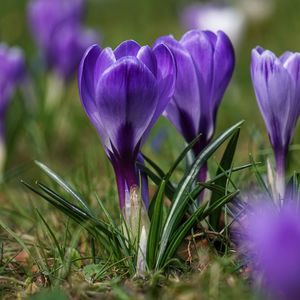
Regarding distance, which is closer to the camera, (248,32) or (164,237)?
(164,237)

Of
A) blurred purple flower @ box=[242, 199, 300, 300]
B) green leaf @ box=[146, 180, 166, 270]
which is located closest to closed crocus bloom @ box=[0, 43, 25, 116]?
green leaf @ box=[146, 180, 166, 270]

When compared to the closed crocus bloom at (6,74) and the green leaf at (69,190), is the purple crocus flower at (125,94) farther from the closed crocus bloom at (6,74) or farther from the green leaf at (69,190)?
the closed crocus bloom at (6,74)

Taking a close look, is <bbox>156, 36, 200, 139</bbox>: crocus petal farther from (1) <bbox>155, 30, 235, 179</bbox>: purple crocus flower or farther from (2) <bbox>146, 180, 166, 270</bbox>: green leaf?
(2) <bbox>146, 180, 166, 270</bbox>: green leaf

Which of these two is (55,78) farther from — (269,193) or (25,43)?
(269,193)

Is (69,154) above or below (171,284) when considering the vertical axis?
below

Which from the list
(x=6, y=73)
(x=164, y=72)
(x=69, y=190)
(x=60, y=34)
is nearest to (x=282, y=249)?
(x=164, y=72)

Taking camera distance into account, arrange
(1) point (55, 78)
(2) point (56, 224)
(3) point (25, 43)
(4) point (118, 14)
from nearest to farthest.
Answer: (2) point (56, 224) → (1) point (55, 78) → (3) point (25, 43) → (4) point (118, 14)

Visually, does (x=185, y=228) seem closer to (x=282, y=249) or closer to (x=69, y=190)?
(x=69, y=190)

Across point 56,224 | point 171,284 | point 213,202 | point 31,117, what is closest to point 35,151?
point 31,117
